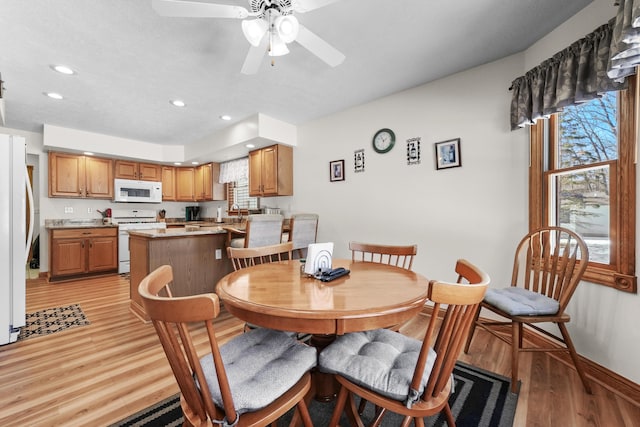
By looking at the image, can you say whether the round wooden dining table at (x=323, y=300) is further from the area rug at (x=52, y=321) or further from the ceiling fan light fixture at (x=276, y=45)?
the area rug at (x=52, y=321)

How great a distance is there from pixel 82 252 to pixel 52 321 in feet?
7.00

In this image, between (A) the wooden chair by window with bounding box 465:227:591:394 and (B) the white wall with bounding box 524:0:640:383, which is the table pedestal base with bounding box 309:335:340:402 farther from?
(B) the white wall with bounding box 524:0:640:383

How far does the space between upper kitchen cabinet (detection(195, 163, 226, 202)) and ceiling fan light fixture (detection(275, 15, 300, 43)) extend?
433 cm

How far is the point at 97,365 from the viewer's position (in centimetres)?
187

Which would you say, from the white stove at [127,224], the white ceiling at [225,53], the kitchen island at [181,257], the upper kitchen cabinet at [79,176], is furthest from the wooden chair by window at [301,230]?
the upper kitchen cabinet at [79,176]

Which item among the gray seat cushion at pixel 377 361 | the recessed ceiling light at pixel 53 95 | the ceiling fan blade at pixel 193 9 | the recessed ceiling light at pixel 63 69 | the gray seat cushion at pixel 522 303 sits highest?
the recessed ceiling light at pixel 63 69

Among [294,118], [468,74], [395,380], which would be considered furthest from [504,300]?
[294,118]

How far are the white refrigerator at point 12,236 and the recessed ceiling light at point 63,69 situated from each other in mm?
759

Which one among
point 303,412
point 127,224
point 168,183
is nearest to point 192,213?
point 168,183

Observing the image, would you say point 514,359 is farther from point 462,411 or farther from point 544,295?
point 544,295

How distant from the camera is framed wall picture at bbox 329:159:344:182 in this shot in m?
3.56

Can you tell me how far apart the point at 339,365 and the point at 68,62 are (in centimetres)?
331

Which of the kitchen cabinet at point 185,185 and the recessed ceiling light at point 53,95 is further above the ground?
the recessed ceiling light at point 53,95

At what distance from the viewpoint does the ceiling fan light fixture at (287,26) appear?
146cm
